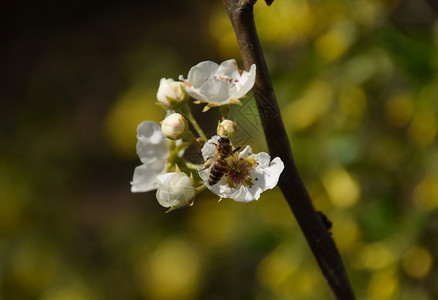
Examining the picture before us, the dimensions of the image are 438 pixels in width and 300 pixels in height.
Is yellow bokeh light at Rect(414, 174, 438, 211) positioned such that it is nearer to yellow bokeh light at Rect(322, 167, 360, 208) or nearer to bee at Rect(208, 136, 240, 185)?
yellow bokeh light at Rect(322, 167, 360, 208)

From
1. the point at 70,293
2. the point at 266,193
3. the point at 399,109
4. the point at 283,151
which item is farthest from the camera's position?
the point at 70,293

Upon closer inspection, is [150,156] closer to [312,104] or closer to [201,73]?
[201,73]

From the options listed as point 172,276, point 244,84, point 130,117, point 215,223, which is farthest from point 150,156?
point 130,117

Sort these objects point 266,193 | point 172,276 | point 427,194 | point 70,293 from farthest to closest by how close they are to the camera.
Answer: point 172,276, point 70,293, point 266,193, point 427,194

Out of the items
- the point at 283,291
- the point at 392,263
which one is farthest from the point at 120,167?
the point at 392,263

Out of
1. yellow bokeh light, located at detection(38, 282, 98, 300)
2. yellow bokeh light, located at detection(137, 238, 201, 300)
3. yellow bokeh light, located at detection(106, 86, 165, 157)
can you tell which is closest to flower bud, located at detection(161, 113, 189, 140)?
yellow bokeh light, located at detection(38, 282, 98, 300)

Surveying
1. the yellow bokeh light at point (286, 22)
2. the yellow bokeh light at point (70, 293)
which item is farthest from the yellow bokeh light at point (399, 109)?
the yellow bokeh light at point (70, 293)

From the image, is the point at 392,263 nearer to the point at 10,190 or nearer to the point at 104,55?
the point at 10,190
